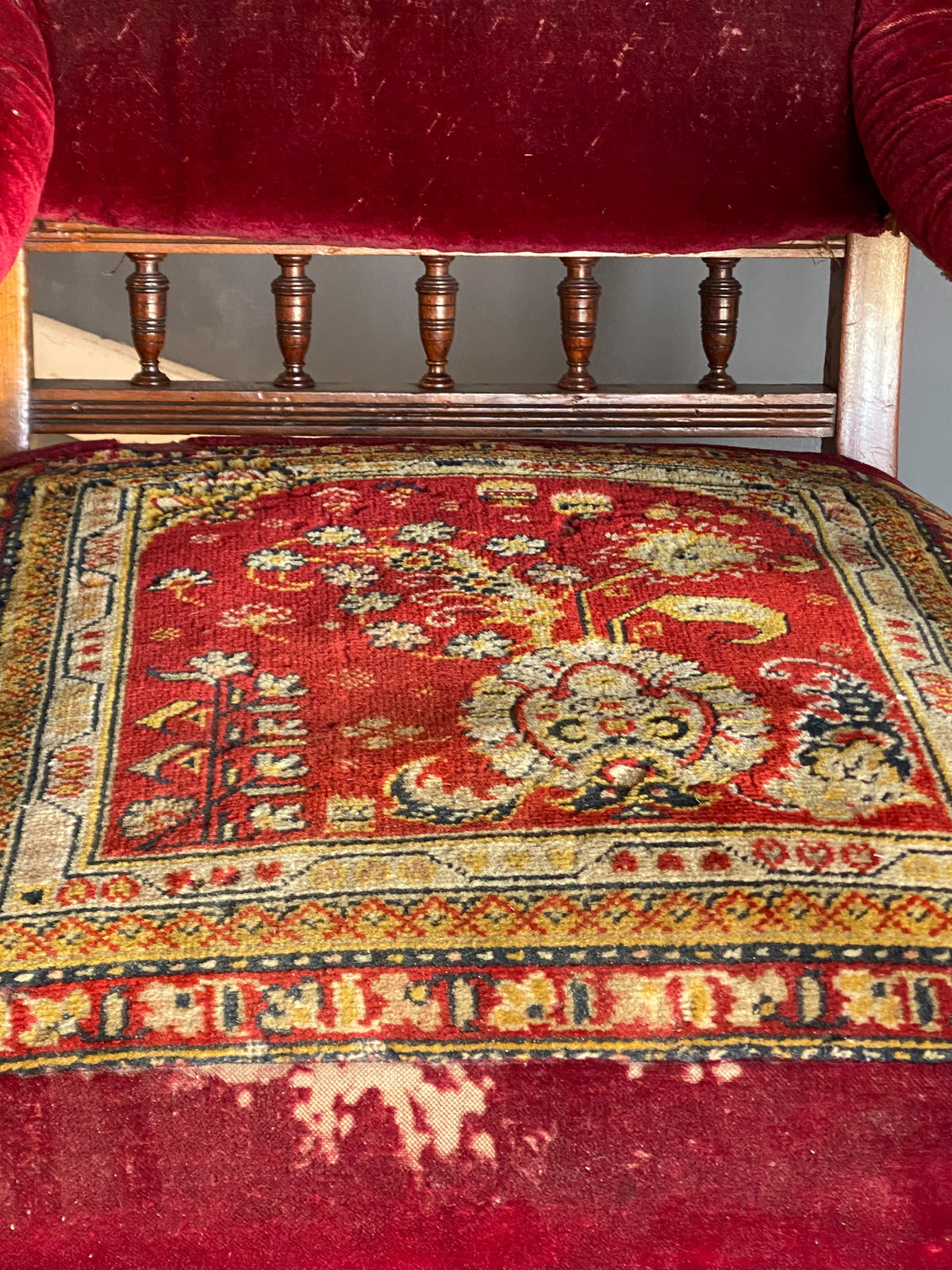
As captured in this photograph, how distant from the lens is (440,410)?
4.07ft

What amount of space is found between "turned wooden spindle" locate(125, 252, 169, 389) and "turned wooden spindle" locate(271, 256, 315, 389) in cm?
11

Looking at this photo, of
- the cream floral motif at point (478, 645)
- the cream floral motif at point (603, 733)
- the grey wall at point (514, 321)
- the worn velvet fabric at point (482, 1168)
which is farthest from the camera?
the grey wall at point (514, 321)

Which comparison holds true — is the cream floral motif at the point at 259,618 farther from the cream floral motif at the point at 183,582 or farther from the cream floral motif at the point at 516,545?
the cream floral motif at the point at 516,545

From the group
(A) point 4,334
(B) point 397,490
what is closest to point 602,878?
(B) point 397,490

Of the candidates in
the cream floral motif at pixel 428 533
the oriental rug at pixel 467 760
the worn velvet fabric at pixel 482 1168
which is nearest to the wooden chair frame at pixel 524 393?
the oriental rug at pixel 467 760

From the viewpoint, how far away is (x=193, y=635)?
2.84ft

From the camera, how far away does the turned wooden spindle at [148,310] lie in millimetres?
1215

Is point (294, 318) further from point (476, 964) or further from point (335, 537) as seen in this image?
point (476, 964)

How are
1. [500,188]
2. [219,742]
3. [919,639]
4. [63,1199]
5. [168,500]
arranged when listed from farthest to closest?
[500,188]
[168,500]
[919,639]
[219,742]
[63,1199]

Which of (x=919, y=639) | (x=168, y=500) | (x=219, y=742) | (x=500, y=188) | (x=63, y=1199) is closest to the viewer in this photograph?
(x=63, y=1199)

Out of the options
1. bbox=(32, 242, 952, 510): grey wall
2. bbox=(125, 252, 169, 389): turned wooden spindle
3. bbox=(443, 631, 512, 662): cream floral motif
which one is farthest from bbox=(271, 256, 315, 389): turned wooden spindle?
bbox=(32, 242, 952, 510): grey wall

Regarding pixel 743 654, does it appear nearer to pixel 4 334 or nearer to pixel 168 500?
pixel 168 500

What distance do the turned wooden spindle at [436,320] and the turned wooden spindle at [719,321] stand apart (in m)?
0.24

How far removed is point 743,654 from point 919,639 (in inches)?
4.8
